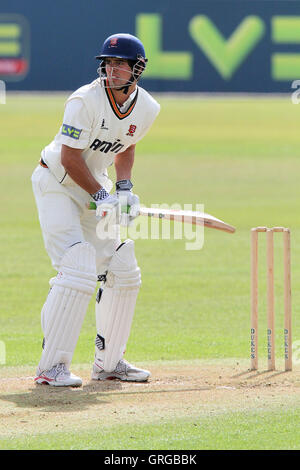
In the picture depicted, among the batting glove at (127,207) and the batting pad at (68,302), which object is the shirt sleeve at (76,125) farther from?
the batting pad at (68,302)

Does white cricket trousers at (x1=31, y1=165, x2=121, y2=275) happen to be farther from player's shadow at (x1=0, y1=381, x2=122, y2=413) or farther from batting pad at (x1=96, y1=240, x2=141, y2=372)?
player's shadow at (x1=0, y1=381, x2=122, y2=413)

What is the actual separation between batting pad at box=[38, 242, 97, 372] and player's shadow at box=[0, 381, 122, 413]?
16 centimetres

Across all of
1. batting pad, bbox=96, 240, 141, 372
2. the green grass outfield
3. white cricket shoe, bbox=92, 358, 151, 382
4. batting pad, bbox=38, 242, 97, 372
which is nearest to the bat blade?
batting pad, bbox=96, 240, 141, 372

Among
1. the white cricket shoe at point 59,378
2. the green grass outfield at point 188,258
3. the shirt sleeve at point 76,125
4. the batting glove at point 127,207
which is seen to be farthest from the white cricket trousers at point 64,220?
the green grass outfield at point 188,258

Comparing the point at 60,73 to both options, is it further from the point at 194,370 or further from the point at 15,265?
the point at 194,370

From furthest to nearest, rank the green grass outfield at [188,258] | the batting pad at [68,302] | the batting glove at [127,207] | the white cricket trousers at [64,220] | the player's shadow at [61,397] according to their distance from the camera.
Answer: the batting glove at [127,207]
the white cricket trousers at [64,220]
the batting pad at [68,302]
the player's shadow at [61,397]
the green grass outfield at [188,258]

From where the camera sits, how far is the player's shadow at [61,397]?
3.98 m

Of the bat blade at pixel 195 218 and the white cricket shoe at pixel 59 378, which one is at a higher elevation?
the bat blade at pixel 195 218

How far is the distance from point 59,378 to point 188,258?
4.59m

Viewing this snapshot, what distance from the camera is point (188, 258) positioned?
8891 millimetres

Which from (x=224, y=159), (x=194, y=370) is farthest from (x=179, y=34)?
(x=194, y=370)

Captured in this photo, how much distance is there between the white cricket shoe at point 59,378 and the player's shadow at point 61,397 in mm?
27

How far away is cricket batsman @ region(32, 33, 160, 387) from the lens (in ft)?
14.4

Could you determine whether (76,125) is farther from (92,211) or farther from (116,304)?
(116,304)
